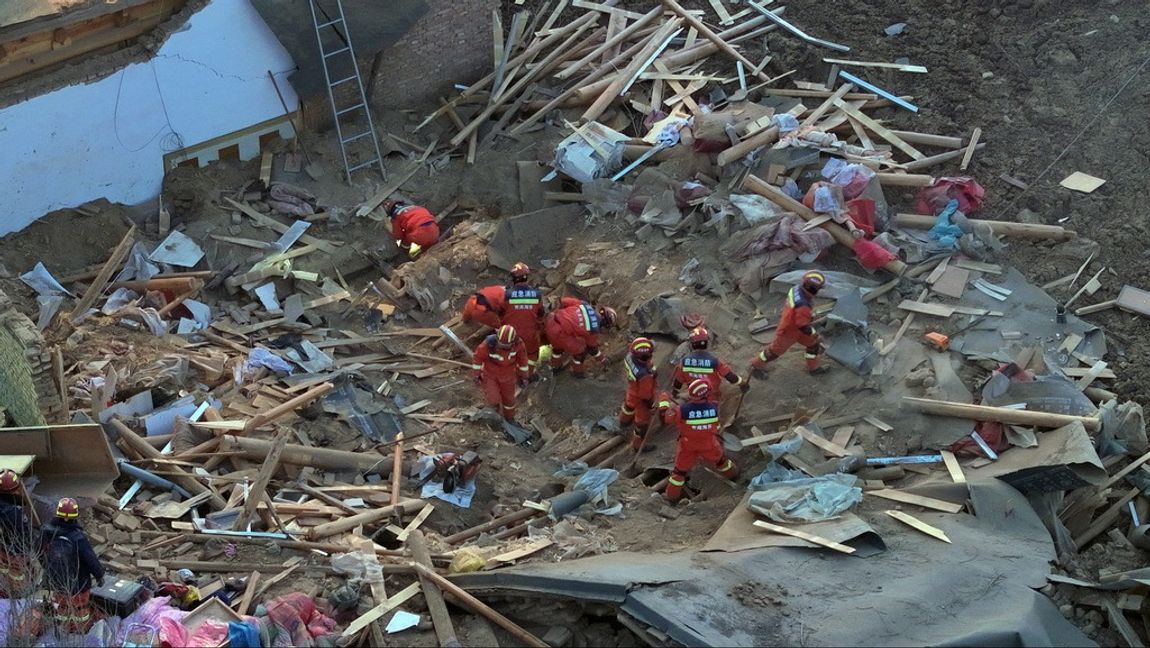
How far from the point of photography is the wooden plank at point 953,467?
444 inches

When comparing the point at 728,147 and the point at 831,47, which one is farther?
the point at 831,47

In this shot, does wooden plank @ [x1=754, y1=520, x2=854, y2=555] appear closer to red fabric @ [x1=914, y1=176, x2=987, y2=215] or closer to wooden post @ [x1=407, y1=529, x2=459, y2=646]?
wooden post @ [x1=407, y1=529, x2=459, y2=646]

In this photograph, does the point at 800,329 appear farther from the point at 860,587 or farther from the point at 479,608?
the point at 479,608

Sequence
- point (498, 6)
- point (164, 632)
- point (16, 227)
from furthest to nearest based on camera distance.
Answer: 1. point (498, 6)
2. point (16, 227)
3. point (164, 632)

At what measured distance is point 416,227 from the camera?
15641 millimetres

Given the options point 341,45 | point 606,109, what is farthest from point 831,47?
point 341,45

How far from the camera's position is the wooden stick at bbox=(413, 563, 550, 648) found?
9.63 metres

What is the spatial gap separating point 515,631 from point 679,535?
2.44 metres

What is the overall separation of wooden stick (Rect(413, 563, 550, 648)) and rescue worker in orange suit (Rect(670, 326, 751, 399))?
11.5 ft

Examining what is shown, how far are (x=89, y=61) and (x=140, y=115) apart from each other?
92cm

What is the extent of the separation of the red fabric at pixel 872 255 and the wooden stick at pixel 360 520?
582 centimetres

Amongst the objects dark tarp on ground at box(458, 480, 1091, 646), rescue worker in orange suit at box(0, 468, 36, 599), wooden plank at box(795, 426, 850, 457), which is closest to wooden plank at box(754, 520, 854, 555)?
dark tarp on ground at box(458, 480, 1091, 646)

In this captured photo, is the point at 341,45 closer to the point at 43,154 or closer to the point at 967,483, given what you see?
the point at 43,154

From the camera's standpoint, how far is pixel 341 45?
16.6m
